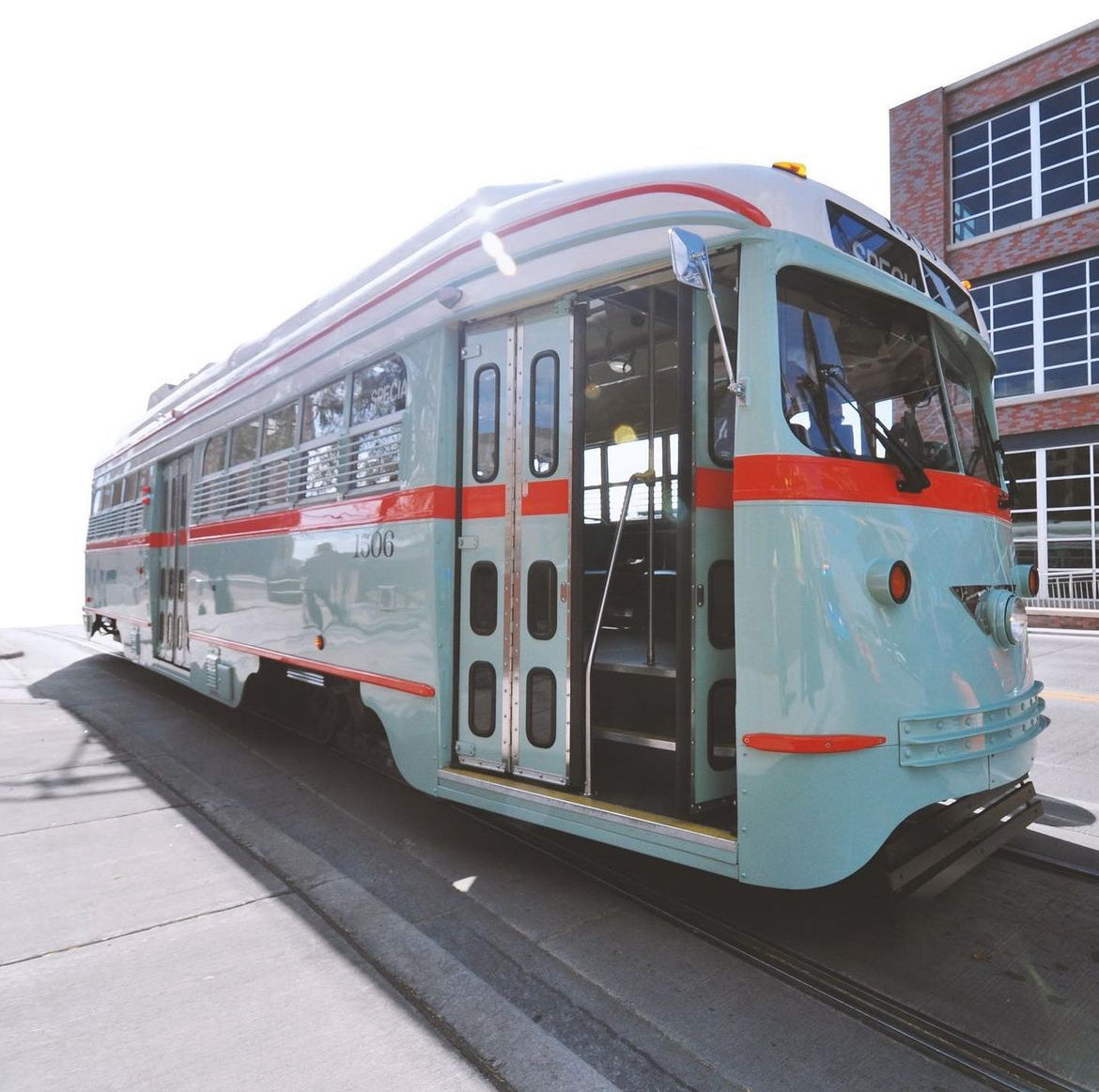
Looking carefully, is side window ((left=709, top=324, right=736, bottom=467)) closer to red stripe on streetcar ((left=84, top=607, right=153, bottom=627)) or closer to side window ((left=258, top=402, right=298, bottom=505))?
side window ((left=258, top=402, right=298, bottom=505))

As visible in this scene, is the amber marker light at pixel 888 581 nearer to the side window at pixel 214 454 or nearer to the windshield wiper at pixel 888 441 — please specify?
the windshield wiper at pixel 888 441

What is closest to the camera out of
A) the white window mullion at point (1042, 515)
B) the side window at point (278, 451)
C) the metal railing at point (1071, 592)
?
the side window at point (278, 451)

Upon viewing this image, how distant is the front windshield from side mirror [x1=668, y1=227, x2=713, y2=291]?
41cm

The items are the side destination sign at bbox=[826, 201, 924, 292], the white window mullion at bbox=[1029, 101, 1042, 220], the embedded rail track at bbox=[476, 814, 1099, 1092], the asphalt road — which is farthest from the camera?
the white window mullion at bbox=[1029, 101, 1042, 220]

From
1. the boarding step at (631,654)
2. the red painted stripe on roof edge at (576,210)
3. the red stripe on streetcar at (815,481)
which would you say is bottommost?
the boarding step at (631,654)

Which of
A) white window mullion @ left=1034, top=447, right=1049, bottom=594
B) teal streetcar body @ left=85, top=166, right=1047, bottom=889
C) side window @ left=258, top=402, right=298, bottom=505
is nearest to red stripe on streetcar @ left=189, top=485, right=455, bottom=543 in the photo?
teal streetcar body @ left=85, top=166, right=1047, bottom=889

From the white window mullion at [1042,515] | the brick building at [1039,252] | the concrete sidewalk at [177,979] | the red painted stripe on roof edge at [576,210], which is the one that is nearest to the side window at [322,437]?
the red painted stripe on roof edge at [576,210]

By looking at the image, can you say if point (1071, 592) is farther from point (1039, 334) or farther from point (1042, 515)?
point (1039, 334)

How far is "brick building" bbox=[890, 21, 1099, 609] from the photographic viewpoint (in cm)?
Result: 1772

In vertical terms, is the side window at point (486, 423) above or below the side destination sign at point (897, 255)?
below

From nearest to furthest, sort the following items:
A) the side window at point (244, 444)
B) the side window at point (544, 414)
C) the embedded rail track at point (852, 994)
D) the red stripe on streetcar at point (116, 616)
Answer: the embedded rail track at point (852, 994) → the side window at point (544, 414) → the side window at point (244, 444) → the red stripe on streetcar at point (116, 616)

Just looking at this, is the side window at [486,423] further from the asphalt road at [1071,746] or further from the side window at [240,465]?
the asphalt road at [1071,746]

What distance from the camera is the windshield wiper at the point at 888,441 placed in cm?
317

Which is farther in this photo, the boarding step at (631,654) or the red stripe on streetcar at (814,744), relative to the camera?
the boarding step at (631,654)
